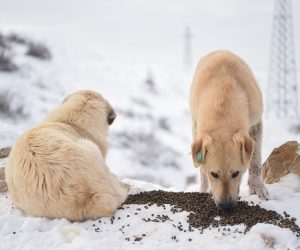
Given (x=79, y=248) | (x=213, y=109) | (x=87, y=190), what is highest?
(x=213, y=109)

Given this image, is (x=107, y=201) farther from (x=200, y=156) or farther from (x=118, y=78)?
(x=118, y=78)

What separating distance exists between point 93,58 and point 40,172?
32.6m

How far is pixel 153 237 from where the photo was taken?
5.32 m

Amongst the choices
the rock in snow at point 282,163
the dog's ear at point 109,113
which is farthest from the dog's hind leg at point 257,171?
the dog's ear at point 109,113

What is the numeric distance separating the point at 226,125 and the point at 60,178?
2.16 metres

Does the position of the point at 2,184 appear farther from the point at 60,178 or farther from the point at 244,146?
the point at 244,146

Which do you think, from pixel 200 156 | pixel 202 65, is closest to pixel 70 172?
pixel 200 156

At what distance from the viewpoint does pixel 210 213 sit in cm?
588

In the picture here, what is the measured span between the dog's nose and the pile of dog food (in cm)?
6

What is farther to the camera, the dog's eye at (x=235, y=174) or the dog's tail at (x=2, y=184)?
the dog's tail at (x=2, y=184)

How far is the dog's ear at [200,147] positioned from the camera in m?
5.81

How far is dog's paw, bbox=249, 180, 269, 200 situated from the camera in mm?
6766

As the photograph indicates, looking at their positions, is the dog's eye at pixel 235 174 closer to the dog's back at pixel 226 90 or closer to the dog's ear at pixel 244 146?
the dog's ear at pixel 244 146

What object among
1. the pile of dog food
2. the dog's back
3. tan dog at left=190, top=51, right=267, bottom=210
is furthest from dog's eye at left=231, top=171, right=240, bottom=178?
the dog's back
